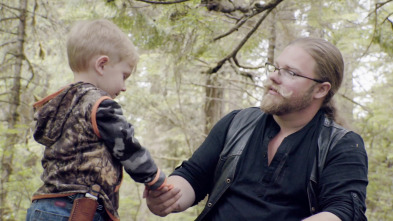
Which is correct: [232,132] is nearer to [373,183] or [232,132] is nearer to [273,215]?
[273,215]

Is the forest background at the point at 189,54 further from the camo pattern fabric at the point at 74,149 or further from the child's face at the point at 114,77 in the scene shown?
the camo pattern fabric at the point at 74,149

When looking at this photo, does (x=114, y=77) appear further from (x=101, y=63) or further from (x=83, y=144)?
(x=83, y=144)

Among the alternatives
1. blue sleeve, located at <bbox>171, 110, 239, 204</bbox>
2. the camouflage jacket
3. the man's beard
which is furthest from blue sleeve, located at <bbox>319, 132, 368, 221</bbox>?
the camouflage jacket

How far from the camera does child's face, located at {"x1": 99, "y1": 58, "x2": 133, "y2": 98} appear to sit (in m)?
2.25

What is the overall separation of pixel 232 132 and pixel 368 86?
265 inches

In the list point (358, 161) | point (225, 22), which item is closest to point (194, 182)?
point (358, 161)

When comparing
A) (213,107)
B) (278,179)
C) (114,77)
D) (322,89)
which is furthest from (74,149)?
(213,107)

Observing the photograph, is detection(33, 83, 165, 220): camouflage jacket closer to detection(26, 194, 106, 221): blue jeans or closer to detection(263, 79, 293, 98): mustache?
detection(26, 194, 106, 221): blue jeans

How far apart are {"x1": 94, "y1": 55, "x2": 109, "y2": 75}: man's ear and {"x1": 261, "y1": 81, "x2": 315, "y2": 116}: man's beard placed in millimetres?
999


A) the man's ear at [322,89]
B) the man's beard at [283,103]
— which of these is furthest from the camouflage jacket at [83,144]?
the man's ear at [322,89]

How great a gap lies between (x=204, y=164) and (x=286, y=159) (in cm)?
55

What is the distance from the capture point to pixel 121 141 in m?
2.05

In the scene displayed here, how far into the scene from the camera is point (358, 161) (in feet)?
7.61

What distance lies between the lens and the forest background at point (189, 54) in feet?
14.6
